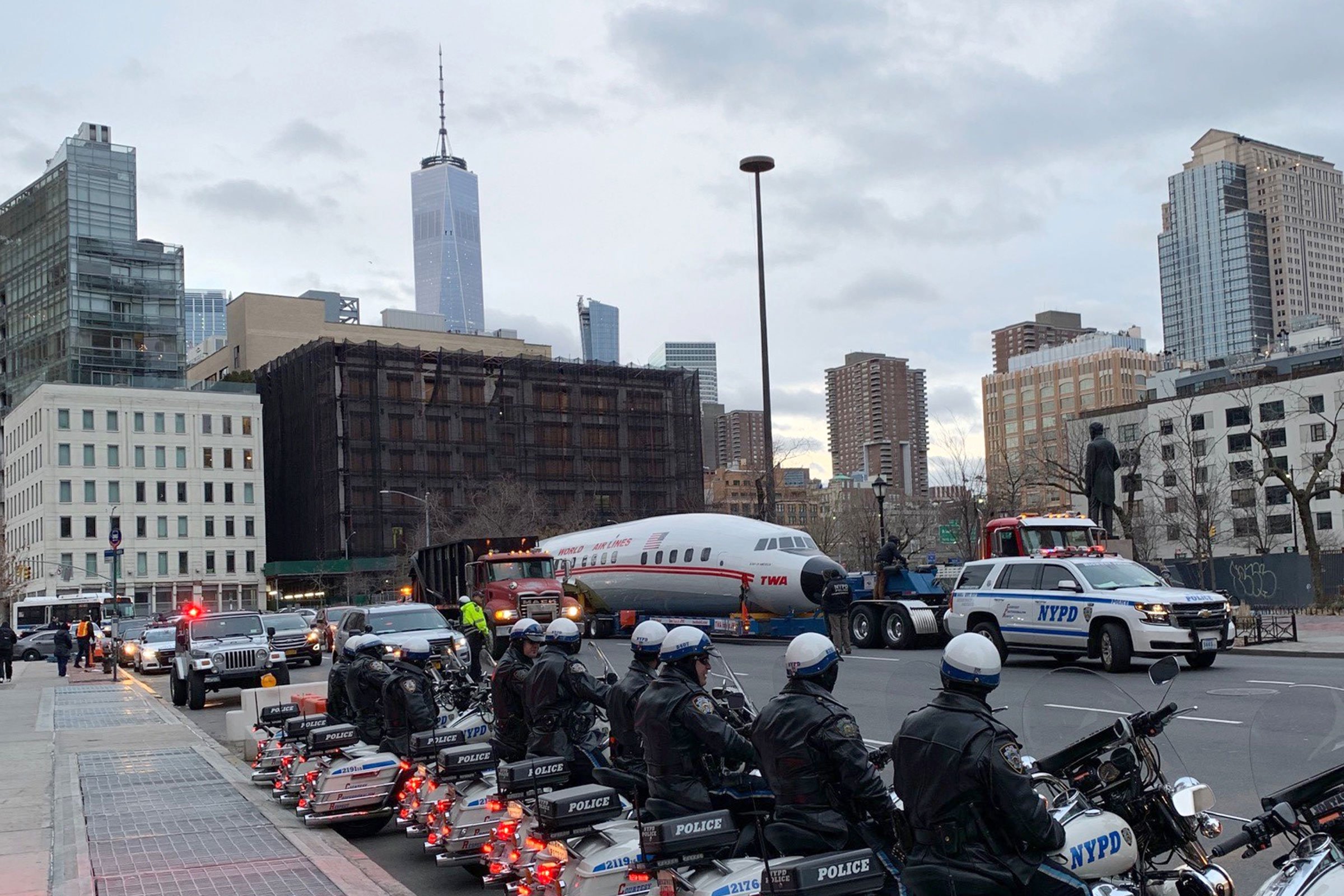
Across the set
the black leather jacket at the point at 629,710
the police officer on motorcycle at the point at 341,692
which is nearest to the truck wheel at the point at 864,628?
the police officer on motorcycle at the point at 341,692

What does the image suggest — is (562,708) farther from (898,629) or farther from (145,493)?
(145,493)

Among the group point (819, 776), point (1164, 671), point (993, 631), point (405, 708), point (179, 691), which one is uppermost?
point (1164, 671)

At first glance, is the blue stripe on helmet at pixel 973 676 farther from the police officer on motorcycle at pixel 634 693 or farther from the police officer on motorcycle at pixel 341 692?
the police officer on motorcycle at pixel 341 692

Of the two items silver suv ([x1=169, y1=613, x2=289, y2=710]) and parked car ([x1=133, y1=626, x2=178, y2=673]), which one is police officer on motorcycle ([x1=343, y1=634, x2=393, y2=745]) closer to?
silver suv ([x1=169, y1=613, x2=289, y2=710])

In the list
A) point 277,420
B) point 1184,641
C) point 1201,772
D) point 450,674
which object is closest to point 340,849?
point 450,674

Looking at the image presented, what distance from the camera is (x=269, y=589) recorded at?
100938mm

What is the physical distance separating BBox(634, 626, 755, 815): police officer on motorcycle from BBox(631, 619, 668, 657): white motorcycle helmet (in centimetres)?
102

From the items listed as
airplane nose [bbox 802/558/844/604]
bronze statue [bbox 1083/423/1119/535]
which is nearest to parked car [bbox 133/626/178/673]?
airplane nose [bbox 802/558/844/604]

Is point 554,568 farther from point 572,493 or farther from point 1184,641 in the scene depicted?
point 572,493

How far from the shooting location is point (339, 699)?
12391 millimetres

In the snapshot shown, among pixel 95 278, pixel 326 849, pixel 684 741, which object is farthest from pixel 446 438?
pixel 684 741

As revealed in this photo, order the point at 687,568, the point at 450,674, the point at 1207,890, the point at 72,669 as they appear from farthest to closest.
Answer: the point at 72,669, the point at 687,568, the point at 450,674, the point at 1207,890

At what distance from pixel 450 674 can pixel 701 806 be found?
7959mm

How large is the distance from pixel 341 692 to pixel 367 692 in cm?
86
